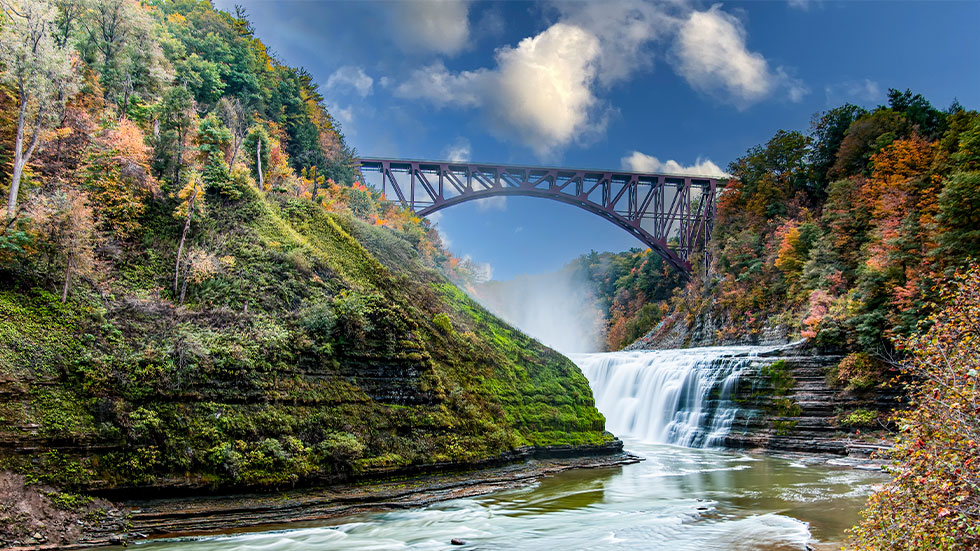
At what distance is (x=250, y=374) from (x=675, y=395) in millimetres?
20300

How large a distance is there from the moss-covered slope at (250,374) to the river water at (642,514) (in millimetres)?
1534

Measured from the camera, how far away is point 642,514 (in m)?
12.2

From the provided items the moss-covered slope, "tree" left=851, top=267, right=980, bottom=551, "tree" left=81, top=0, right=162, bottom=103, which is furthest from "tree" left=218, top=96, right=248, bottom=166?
"tree" left=851, top=267, right=980, bottom=551

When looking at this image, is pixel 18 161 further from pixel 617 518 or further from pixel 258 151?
pixel 617 518

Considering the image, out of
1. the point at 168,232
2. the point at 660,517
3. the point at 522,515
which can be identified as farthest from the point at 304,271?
the point at 660,517

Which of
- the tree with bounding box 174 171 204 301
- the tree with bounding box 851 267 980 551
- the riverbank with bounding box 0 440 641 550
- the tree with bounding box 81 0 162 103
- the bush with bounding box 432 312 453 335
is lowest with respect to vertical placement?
the riverbank with bounding box 0 440 641 550

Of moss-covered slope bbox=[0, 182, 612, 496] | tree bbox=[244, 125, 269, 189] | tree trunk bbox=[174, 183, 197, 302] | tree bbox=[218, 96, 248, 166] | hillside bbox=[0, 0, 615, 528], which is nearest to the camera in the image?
moss-covered slope bbox=[0, 182, 612, 496]

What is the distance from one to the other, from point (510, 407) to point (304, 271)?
729 centimetres

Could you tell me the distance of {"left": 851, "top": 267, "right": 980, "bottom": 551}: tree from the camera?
16.3 feet

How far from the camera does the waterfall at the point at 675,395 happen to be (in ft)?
79.4

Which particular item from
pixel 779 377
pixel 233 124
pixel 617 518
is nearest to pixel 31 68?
pixel 233 124

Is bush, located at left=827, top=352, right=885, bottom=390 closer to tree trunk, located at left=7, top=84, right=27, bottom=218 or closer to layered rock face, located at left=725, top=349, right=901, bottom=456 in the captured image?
layered rock face, located at left=725, top=349, right=901, bottom=456

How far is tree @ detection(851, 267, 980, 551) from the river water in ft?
13.5

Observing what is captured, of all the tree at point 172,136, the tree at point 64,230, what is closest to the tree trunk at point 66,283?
the tree at point 64,230
